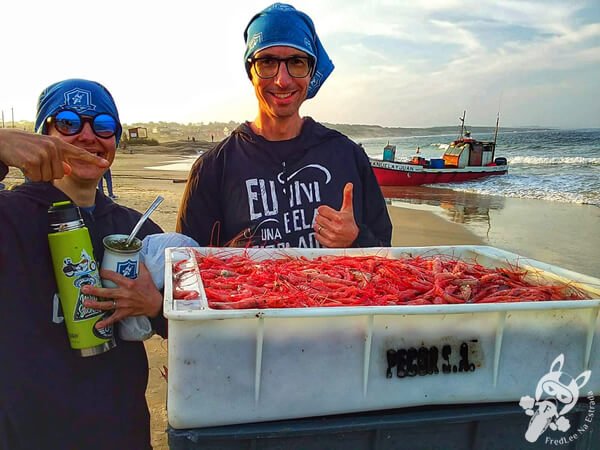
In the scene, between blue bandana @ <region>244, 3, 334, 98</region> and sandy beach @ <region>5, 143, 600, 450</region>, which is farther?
sandy beach @ <region>5, 143, 600, 450</region>

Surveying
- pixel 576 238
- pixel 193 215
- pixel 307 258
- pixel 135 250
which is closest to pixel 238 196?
pixel 193 215

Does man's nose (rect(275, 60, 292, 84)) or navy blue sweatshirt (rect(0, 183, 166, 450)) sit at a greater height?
man's nose (rect(275, 60, 292, 84))

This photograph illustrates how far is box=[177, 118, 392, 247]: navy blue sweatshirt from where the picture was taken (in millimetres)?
3102

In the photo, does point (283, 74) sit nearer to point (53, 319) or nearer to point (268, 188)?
point (268, 188)

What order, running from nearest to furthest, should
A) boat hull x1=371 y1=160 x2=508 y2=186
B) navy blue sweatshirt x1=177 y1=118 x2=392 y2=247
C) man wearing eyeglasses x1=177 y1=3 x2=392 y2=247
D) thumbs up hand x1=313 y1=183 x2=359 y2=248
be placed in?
thumbs up hand x1=313 y1=183 x2=359 y2=248, man wearing eyeglasses x1=177 y1=3 x2=392 y2=247, navy blue sweatshirt x1=177 y1=118 x2=392 y2=247, boat hull x1=371 y1=160 x2=508 y2=186

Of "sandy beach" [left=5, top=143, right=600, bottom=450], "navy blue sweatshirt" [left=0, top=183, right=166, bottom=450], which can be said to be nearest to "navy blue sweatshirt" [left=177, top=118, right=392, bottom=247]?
"navy blue sweatshirt" [left=0, top=183, right=166, bottom=450]

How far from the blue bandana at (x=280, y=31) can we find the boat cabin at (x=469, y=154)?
2385 centimetres

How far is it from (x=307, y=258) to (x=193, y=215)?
0.97 meters

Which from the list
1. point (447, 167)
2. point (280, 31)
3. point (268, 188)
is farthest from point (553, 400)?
point (447, 167)

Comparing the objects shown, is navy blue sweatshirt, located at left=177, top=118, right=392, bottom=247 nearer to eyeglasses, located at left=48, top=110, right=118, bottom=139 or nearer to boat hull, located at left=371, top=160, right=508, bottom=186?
eyeglasses, located at left=48, top=110, right=118, bottom=139

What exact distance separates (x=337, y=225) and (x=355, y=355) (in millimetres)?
1312

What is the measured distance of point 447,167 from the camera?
24375 millimetres

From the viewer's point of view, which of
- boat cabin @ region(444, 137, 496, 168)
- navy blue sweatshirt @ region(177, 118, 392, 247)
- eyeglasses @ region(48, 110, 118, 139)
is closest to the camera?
eyeglasses @ region(48, 110, 118, 139)

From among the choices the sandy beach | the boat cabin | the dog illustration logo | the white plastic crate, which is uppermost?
the boat cabin
